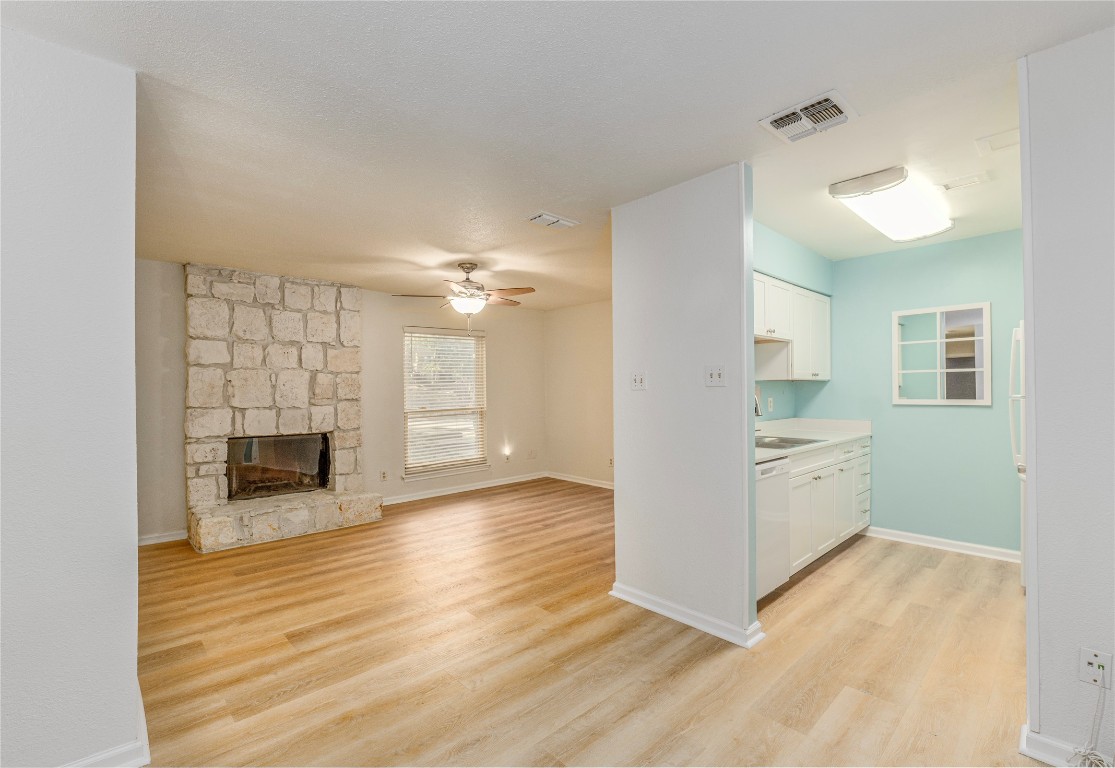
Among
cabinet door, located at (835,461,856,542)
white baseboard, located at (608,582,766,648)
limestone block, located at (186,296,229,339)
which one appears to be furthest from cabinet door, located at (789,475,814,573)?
limestone block, located at (186,296,229,339)

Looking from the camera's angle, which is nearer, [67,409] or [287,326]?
[67,409]

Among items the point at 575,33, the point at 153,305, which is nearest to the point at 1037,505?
the point at 575,33

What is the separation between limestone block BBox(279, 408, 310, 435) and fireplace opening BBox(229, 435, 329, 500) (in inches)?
5.8

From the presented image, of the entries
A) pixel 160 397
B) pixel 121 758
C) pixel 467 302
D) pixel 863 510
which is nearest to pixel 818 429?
pixel 863 510

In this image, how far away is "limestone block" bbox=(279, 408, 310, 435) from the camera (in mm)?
5305

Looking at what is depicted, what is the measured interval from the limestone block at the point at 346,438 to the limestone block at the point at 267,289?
5.01ft

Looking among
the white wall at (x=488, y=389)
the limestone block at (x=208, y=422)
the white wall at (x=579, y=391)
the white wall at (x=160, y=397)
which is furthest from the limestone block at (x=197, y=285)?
the white wall at (x=579, y=391)

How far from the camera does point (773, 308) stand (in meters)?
3.89

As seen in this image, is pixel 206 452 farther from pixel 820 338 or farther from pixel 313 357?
Answer: pixel 820 338

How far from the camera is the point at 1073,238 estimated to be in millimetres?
1802

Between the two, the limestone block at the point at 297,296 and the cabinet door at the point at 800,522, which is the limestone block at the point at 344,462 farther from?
the cabinet door at the point at 800,522

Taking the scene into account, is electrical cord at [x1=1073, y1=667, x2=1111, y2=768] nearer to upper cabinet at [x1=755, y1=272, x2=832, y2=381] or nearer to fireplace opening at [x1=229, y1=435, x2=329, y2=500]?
upper cabinet at [x1=755, y1=272, x2=832, y2=381]

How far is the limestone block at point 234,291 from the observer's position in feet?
16.1

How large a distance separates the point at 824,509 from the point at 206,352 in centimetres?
558
